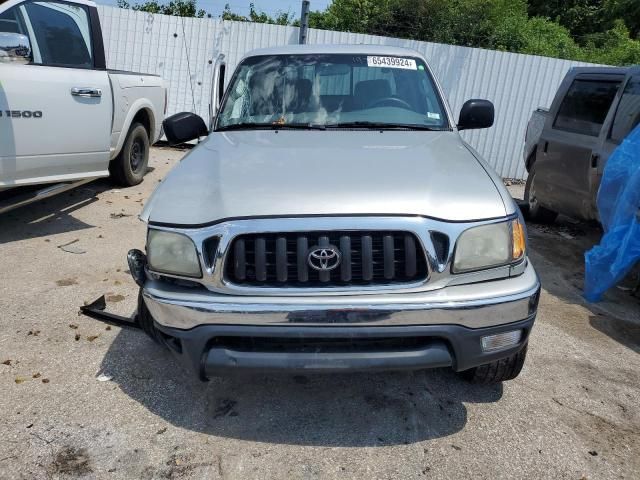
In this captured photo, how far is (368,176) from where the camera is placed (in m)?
2.63

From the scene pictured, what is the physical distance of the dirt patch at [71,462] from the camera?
2361 mm

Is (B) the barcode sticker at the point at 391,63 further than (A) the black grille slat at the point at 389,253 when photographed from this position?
Yes

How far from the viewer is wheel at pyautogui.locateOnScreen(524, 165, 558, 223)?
6.72 m

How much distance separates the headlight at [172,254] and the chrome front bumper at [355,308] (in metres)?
0.10

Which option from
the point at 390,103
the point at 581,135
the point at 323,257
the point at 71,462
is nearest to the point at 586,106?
the point at 581,135

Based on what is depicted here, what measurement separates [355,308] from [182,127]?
2274 millimetres

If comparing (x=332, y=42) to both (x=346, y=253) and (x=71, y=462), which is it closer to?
(x=346, y=253)

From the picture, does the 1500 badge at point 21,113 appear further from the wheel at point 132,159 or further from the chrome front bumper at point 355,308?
the chrome front bumper at point 355,308

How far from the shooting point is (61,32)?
17.1ft

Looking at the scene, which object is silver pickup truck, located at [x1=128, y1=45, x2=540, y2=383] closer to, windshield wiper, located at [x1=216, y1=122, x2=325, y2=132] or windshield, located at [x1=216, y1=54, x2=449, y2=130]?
windshield wiper, located at [x1=216, y1=122, x2=325, y2=132]

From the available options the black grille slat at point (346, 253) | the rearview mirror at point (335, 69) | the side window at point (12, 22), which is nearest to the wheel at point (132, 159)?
the side window at point (12, 22)

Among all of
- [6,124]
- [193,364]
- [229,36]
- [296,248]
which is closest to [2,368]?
[193,364]

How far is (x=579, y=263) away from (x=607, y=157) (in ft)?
3.92

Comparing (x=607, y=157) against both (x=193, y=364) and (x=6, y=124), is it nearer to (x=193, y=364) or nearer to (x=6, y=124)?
(x=193, y=364)
